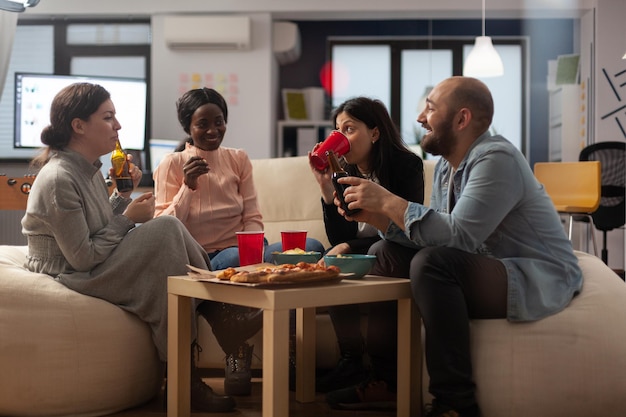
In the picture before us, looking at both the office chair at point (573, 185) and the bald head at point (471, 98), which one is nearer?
the bald head at point (471, 98)

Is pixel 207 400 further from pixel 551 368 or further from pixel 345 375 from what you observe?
pixel 551 368

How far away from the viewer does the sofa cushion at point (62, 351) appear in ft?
6.95

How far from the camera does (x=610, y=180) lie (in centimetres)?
636

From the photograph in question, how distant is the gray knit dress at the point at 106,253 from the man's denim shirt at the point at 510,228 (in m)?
0.73

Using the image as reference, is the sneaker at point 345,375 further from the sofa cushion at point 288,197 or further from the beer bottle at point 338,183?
the sofa cushion at point 288,197

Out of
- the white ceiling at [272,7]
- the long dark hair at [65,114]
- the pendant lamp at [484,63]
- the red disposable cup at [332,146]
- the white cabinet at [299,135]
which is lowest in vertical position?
the red disposable cup at [332,146]

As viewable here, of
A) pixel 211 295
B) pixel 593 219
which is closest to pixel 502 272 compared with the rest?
pixel 211 295

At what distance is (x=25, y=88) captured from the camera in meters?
4.88

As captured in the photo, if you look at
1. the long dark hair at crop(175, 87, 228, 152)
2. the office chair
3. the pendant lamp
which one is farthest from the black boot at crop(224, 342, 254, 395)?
the pendant lamp

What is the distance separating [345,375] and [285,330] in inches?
33.0

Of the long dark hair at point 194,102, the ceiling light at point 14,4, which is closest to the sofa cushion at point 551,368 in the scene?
the long dark hair at point 194,102

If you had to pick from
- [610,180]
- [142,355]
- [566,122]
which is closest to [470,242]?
[142,355]

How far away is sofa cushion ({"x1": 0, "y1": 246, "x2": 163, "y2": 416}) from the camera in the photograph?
2.12 meters

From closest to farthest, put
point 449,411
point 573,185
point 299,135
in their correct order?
point 449,411 < point 573,185 < point 299,135
